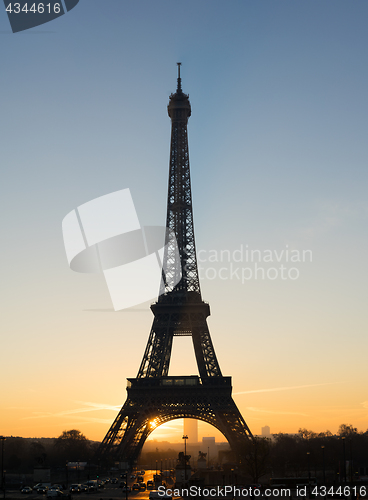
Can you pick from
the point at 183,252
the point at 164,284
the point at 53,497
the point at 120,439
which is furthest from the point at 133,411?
the point at 53,497

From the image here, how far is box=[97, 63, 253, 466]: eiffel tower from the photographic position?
92000 millimetres

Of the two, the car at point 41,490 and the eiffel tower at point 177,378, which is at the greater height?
the eiffel tower at point 177,378

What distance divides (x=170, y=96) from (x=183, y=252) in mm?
32861

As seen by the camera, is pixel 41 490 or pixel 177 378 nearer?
pixel 41 490

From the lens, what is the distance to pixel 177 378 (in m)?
95.7

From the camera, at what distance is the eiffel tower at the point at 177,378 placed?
92.0 metres

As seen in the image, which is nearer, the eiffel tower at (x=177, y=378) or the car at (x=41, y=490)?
the car at (x=41, y=490)

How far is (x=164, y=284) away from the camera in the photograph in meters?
103

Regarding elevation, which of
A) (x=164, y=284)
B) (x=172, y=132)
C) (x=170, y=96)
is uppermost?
(x=170, y=96)

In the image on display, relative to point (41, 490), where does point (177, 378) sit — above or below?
above

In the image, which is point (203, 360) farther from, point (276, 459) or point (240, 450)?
point (276, 459)

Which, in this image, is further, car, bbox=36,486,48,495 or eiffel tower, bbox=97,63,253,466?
eiffel tower, bbox=97,63,253,466

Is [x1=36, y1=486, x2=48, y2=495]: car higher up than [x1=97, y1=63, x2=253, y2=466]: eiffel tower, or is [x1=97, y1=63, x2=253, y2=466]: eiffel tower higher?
[x1=97, y1=63, x2=253, y2=466]: eiffel tower

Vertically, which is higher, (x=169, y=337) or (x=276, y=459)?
(x=169, y=337)
